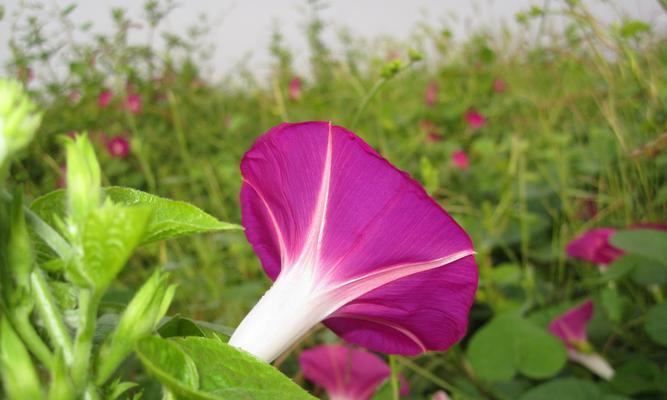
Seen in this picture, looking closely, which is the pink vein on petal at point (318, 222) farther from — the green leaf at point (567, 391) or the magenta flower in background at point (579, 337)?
the magenta flower in background at point (579, 337)

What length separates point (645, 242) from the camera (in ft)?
3.10

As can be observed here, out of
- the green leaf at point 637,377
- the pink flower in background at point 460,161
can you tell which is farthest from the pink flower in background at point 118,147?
the green leaf at point 637,377

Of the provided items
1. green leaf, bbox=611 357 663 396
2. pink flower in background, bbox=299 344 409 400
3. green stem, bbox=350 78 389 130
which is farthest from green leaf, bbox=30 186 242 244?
green leaf, bbox=611 357 663 396

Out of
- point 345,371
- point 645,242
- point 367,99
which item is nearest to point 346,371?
point 345,371

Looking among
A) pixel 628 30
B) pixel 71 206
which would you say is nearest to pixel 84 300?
pixel 71 206

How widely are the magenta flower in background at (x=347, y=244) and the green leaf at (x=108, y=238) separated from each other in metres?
0.13

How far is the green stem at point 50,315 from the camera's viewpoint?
0.22 metres

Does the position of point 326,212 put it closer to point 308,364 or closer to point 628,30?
point 308,364

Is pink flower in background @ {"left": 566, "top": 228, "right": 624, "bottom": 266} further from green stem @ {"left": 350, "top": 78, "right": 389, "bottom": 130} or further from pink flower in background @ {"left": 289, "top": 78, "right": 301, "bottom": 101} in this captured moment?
pink flower in background @ {"left": 289, "top": 78, "right": 301, "bottom": 101}

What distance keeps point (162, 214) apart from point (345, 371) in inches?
24.8

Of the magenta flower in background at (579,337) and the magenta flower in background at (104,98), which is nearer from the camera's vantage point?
the magenta flower in background at (579,337)

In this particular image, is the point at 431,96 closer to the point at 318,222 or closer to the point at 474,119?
the point at 474,119

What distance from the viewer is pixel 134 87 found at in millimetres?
2709

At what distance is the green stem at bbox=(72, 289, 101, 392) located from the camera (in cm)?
21
